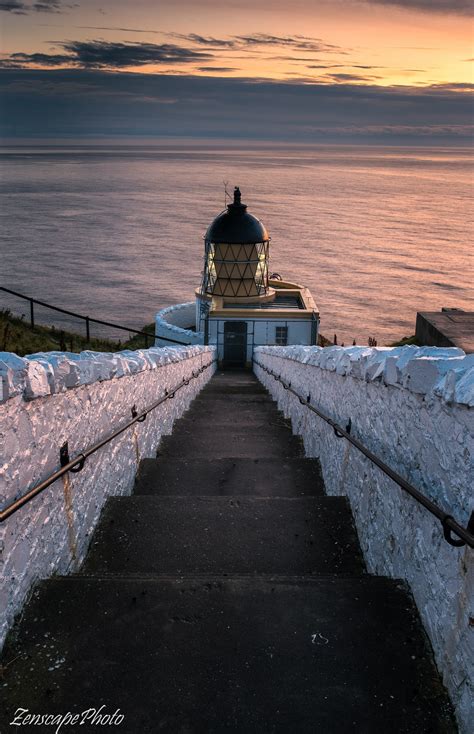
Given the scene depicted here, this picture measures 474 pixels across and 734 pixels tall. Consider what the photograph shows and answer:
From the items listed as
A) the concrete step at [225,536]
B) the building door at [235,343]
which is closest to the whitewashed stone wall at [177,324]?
the building door at [235,343]

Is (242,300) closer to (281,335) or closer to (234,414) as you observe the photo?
(281,335)

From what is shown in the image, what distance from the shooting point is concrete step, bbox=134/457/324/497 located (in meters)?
6.39

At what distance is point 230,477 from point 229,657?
3.66 metres

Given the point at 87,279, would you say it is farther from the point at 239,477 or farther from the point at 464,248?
the point at 239,477

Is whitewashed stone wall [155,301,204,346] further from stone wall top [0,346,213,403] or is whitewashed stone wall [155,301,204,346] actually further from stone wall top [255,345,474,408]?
stone wall top [255,345,474,408]

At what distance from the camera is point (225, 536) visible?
15.8 ft

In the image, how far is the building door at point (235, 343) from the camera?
2783 cm

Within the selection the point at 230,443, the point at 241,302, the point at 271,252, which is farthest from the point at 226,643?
the point at 271,252

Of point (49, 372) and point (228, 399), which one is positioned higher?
point (49, 372)

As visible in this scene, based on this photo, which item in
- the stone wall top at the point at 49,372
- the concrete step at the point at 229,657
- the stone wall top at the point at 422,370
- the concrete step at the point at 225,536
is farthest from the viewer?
the concrete step at the point at 225,536

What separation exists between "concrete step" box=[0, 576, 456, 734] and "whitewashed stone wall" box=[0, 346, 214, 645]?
0.28m

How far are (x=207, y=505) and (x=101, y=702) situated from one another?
2551 mm

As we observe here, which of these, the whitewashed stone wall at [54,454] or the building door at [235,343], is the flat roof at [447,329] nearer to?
the building door at [235,343]

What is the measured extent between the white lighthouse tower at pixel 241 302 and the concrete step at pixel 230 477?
67.3ft
